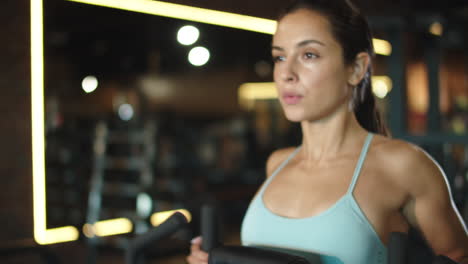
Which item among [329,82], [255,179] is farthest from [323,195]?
[255,179]

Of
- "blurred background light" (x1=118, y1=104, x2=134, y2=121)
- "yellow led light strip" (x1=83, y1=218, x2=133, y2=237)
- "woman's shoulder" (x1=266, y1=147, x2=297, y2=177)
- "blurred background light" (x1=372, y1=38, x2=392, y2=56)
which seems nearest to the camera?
Result: "woman's shoulder" (x1=266, y1=147, x2=297, y2=177)

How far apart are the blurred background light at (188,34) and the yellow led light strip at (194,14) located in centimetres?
→ 6

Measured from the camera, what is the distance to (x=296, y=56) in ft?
4.28

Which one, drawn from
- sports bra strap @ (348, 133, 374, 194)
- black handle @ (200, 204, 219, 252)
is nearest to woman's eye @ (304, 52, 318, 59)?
sports bra strap @ (348, 133, 374, 194)

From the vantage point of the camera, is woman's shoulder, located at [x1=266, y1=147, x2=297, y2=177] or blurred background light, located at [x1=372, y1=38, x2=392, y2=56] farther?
blurred background light, located at [x1=372, y1=38, x2=392, y2=56]

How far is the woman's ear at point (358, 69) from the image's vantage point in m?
1.37

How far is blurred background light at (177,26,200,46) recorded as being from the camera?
1.70 m

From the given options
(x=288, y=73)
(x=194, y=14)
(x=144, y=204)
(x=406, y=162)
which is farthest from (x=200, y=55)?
(x=144, y=204)

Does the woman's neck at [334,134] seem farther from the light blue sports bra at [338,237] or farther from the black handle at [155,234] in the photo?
the black handle at [155,234]

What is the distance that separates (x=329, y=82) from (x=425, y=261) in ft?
1.92

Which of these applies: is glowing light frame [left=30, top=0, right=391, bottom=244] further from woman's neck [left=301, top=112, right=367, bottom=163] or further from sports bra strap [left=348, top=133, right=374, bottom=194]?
sports bra strap [left=348, top=133, right=374, bottom=194]

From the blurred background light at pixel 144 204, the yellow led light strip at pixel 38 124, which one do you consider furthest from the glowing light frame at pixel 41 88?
the blurred background light at pixel 144 204

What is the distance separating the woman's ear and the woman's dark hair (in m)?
0.01

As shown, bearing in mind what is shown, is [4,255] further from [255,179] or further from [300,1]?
[255,179]
